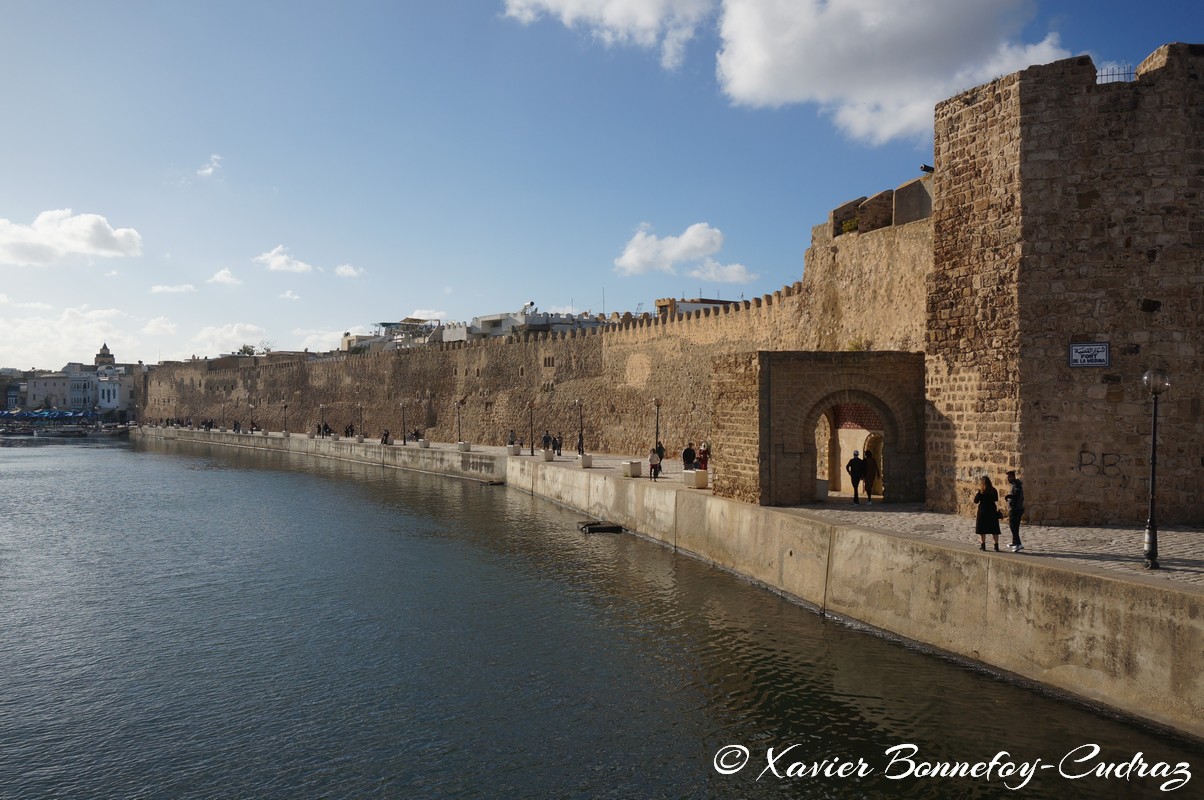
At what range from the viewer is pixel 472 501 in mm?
27234

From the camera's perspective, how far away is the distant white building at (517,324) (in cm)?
6188

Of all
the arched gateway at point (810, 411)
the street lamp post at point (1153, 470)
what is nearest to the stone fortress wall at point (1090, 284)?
the arched gateway at point (810, 411)

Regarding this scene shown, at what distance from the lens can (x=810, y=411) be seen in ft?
47.8

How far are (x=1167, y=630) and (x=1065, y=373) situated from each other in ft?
15.8

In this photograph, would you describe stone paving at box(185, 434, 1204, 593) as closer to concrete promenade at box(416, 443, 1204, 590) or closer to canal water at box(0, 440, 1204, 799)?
concrete promenade at box(416, 443, 1204, 590)

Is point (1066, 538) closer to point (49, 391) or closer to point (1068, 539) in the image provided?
point (1068, 539)

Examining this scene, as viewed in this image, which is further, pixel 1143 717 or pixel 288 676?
pixel 288 676

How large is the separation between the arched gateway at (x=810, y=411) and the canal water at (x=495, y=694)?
2057mm

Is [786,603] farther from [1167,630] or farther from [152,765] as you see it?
[152,765]

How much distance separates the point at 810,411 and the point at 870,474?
2.52 metres

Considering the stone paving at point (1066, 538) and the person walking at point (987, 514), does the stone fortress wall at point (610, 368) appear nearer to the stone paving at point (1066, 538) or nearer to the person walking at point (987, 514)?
the stone paving at point (1066, 538)

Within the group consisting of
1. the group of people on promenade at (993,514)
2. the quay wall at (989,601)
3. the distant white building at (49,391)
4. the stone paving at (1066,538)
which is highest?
the distant white building at (49,391)

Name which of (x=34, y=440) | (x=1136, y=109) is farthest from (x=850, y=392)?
(x=34, y=440)

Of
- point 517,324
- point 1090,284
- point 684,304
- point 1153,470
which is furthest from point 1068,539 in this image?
point 517,324
